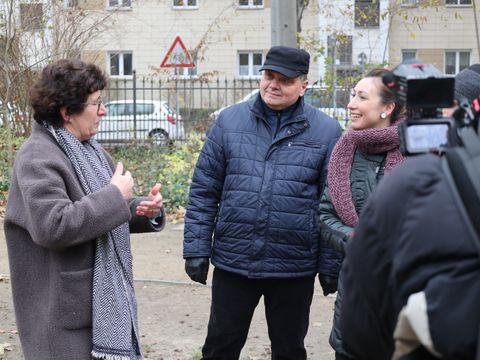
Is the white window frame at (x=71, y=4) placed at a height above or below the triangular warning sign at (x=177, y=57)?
above

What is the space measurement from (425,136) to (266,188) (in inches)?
77.8

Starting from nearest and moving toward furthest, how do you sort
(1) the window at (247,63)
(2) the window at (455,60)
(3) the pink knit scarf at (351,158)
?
(3) the pink knit scarf at (351,158), (2) the window at (455,60), (1) the window at (247,63)

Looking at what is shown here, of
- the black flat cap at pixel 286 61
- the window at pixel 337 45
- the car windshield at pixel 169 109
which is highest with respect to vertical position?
the window at pixel 337 45

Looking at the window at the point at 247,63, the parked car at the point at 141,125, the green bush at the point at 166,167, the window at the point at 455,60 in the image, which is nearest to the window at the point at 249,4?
the window at the point at 247,63

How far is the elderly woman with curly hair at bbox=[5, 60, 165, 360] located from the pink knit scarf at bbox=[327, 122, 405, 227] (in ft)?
2.97

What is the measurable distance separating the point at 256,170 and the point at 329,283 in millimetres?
659

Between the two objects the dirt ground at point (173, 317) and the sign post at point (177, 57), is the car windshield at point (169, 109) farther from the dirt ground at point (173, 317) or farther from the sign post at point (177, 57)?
the dirt ground at point (173, 317)

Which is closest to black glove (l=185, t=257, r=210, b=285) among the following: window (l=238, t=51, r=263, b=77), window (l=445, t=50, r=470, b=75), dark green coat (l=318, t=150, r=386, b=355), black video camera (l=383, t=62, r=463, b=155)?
dark green coat (l=318, t=150, r=386, b=355)

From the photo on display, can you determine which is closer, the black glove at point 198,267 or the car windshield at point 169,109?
the black glove at point 198,267

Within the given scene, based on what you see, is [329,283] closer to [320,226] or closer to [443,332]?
[320,226]

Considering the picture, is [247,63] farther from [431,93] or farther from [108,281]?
[431,93]

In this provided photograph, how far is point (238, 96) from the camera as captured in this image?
62.7ft

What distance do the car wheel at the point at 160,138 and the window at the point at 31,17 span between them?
2.43m

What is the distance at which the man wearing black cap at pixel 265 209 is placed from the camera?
400cm
